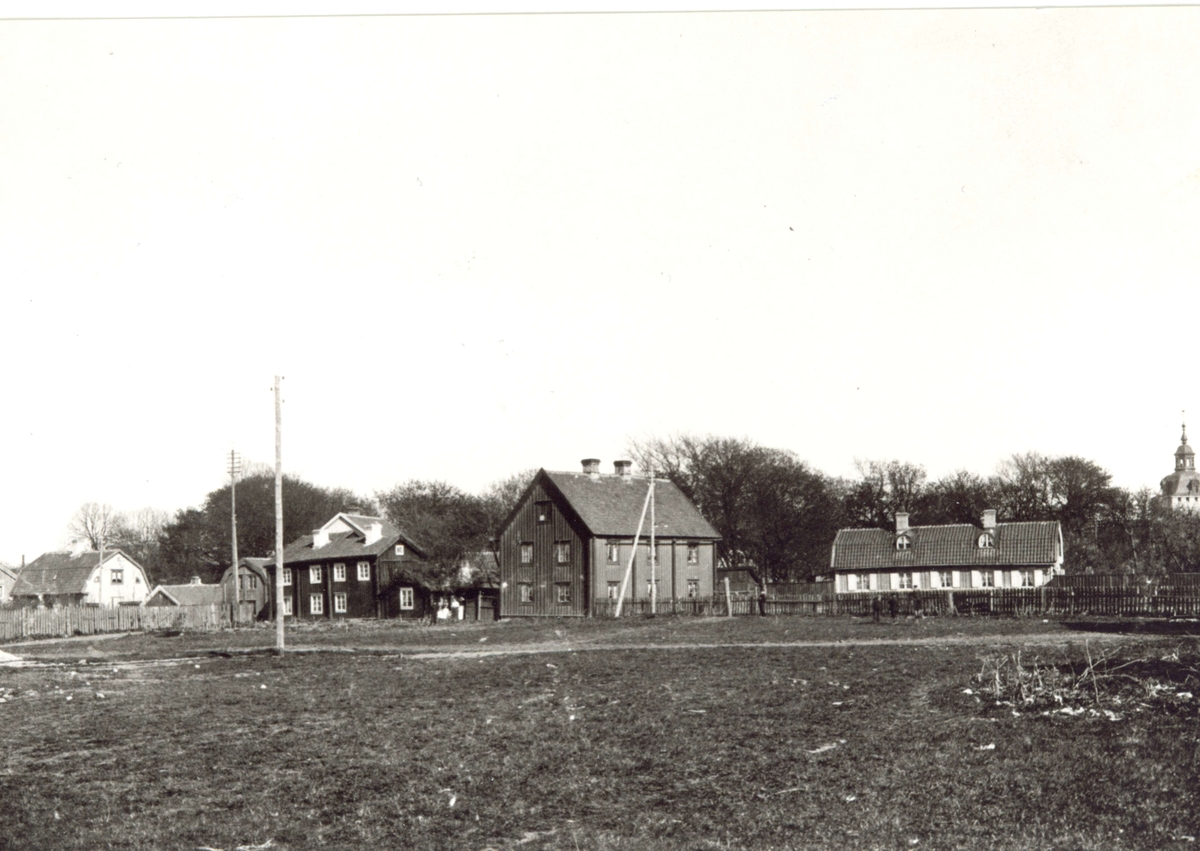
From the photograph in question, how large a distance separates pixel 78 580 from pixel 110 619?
3694cm

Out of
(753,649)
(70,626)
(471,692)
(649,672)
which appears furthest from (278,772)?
(70,626)

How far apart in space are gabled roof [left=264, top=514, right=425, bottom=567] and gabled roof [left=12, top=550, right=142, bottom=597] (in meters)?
22.1

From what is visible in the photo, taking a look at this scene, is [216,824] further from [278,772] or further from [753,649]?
[753,649]

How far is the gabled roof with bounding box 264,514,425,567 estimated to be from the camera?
63.9 meters

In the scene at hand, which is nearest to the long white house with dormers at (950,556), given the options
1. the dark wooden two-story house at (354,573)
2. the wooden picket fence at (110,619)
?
the dark wooden two-story house at (354,573)

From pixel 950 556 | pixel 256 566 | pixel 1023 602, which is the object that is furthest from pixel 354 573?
pixel 1023 602

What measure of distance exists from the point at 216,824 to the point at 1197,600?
3640 centimetres

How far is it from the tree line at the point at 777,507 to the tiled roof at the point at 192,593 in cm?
966

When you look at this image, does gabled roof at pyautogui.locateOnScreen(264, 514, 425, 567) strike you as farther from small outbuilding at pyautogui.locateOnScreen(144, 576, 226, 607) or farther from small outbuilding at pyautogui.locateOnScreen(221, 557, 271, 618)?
small outbuilding at pyautogui.locateOnScreen(144, 576, 226, 607)

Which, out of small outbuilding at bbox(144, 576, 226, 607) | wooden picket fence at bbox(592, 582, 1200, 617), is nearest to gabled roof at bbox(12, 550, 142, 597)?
small outbuilding at bbox(144, 576, 226, 607)

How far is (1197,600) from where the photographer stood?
36438mm

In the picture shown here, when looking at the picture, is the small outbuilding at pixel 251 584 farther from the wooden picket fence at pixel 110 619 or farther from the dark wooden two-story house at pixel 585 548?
the dark wooden two-story house at pixel 585 548

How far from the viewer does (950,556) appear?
2800 inches

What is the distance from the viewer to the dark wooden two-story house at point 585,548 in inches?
2152
